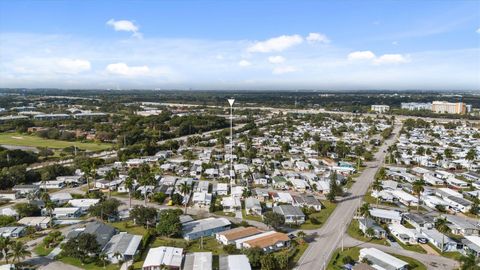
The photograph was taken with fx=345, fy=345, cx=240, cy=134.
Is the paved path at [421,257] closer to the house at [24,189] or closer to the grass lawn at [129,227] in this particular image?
the grass lawn at [129,227]

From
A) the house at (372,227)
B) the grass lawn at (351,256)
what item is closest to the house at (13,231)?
the grass lawn at (351,256)

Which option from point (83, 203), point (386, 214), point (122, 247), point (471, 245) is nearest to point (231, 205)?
point (122, 247)

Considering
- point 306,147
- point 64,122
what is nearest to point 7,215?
point 306,147

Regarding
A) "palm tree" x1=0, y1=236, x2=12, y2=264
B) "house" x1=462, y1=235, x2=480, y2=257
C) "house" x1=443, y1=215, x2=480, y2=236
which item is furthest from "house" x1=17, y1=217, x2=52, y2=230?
"house" x1=443, y1=215, x2=480, y2=236

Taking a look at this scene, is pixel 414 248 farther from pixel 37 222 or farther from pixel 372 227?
pixel 37 222

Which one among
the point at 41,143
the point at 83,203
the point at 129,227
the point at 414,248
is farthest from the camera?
the point at 41,143

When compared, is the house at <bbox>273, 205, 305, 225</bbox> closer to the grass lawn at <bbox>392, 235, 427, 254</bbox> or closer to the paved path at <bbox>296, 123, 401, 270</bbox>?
the paved path at <bbox>296, 123, 401, 270</bbox>
